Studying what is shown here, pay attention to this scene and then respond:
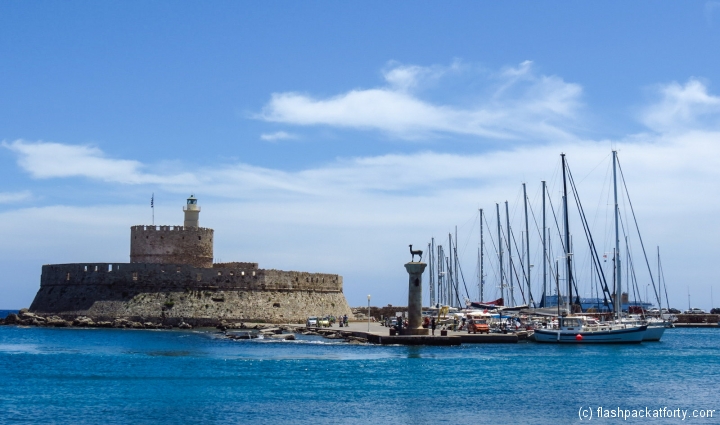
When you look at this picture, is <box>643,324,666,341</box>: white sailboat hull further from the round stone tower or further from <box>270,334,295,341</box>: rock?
the round stone tower

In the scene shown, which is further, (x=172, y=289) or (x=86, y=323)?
(x=172, y=289)

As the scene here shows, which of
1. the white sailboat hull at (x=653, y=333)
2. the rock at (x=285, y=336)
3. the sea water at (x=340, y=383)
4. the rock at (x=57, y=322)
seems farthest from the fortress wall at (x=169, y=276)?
the white sailboat hull at (x=653, y=333)

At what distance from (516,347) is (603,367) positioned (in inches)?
310

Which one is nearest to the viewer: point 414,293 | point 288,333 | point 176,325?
point 414,293

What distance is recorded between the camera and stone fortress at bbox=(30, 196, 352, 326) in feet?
151

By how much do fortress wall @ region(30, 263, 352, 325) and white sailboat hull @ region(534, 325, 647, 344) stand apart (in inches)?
607

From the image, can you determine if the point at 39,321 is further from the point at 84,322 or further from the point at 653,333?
the point at 653,333

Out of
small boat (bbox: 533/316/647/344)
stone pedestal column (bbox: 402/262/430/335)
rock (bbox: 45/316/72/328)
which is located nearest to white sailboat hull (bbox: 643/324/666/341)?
small boat (bbox: 533/316/647/344)

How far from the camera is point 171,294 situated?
152 feet

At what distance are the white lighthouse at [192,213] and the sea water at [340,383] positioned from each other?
51.9ft

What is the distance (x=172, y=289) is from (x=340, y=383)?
84.4ft

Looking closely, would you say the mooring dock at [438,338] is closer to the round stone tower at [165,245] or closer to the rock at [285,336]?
the rock at [285,336]

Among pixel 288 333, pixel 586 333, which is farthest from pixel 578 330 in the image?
pixel 288 333

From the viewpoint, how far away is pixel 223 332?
141 feet
